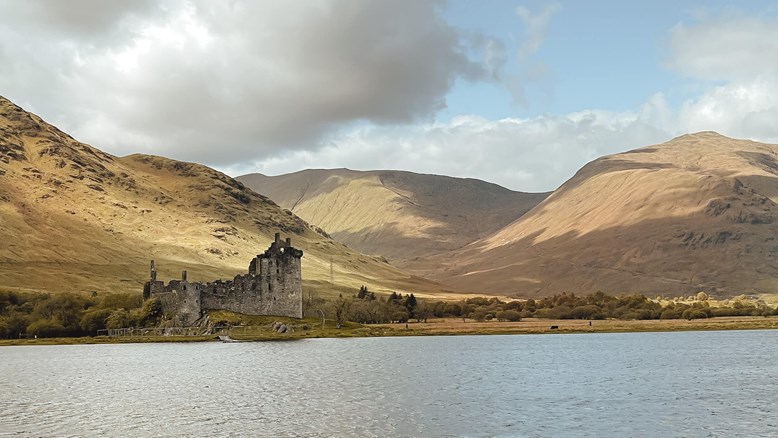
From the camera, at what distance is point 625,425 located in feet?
171

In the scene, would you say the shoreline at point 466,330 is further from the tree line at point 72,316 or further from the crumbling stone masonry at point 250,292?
the crumbling stone masonry at point 250,292

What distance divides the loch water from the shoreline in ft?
38.9

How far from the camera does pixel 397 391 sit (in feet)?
237

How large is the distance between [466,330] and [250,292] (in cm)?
4298

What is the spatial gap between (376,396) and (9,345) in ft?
305

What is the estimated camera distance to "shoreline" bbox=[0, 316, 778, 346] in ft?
454

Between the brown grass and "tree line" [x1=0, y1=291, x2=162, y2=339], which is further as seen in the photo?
the brown grass

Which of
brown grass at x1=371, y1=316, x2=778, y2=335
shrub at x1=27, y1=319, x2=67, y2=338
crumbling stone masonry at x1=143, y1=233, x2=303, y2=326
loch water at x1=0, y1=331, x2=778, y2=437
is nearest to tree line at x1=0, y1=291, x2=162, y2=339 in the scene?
shrub at x1=27, y1=319, x2=67, y2=338

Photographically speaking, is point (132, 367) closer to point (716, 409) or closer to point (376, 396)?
point (376, 396)

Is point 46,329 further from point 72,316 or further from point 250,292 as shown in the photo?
point 250,292

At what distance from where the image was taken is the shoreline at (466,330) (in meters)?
138

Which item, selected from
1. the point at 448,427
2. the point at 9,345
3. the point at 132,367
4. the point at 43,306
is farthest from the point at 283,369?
the point at 43,306

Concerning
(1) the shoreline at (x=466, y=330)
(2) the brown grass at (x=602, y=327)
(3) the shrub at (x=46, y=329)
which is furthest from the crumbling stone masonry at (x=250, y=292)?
(2) the brown grass at (x=602, y=327)

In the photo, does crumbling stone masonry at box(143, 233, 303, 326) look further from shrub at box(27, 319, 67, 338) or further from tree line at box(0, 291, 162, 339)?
shrub at box(27, 319, 67, 338)
